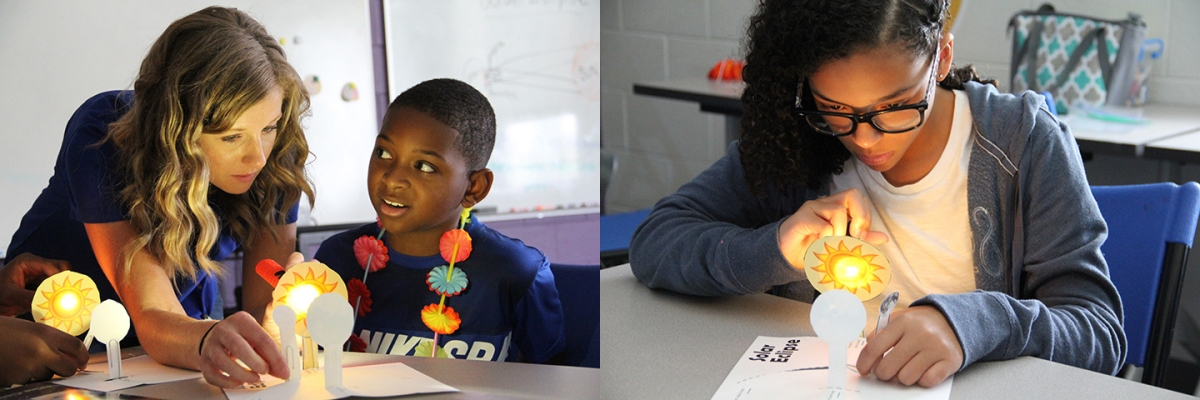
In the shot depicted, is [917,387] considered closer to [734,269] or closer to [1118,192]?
[734,269]

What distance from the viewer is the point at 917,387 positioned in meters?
0.99

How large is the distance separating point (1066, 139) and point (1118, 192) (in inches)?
8.2

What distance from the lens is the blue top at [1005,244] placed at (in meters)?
1.09

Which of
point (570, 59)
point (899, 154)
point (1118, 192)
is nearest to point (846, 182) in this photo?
point (899, 154)

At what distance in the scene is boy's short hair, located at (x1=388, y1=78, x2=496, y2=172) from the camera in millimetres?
980

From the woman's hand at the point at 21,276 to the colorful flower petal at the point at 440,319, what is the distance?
402mm

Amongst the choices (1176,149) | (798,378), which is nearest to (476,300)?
(798,378)

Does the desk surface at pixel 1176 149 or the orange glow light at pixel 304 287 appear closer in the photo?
the orange glow light at pixel 304 287

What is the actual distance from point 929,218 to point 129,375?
102cm

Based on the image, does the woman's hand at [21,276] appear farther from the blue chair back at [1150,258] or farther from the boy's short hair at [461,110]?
the blue chair back at [1150,258]

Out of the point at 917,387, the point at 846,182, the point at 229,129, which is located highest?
the point at 229,129

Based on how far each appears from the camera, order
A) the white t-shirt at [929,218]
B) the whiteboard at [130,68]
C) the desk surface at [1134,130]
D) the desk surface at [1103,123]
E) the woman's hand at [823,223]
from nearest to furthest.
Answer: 1. the whiteboard at [130,68]
2. the woman's hand at [823,223]
3. the white t-shirt at [929,218]
4. the desk surface at [1103,123]
5. the desk surface at [1134,130]

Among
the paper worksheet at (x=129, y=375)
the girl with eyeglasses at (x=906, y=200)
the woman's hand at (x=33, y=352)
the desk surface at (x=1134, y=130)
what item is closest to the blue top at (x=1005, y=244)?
the girl with eyeglasses at (x=906, y=200)

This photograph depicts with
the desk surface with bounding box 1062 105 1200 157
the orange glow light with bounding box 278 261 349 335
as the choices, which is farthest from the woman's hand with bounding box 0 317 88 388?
the desk surface with bounding box 1062 105 1200 157
